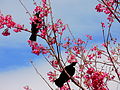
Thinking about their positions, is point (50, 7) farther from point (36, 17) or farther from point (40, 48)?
point (40, 48)

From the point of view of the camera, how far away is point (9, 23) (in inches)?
235

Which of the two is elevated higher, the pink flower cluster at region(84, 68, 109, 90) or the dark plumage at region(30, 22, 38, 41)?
the dark plumage at region(30, 22, 38, 41)

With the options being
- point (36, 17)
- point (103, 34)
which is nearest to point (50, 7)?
point (36, 17)

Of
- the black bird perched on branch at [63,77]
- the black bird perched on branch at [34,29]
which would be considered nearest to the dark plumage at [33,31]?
the black bird perched on branch at [34,29]

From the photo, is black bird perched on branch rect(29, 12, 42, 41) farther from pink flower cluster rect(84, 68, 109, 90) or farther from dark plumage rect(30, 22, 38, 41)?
pink flower cluster rect(84, 68, 109, 90)

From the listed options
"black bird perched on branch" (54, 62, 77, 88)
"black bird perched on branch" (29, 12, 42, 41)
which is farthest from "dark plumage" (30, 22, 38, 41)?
"black bird perched on branch" (54, 62, 77, 88)

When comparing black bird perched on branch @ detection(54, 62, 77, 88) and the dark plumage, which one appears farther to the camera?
the dark plumage

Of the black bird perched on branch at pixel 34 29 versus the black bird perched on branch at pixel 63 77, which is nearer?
the black bird perched on branch at pixel 63 77

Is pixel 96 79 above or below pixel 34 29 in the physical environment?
below

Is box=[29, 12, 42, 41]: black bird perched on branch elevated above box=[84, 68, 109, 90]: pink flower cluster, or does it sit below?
above

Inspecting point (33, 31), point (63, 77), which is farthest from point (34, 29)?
point (63, 77)

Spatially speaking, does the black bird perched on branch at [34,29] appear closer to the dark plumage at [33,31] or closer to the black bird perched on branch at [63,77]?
the dark plumage at [33,31]

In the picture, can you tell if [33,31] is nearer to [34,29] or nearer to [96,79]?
[34,29]

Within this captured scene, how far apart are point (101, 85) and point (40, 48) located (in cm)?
188
